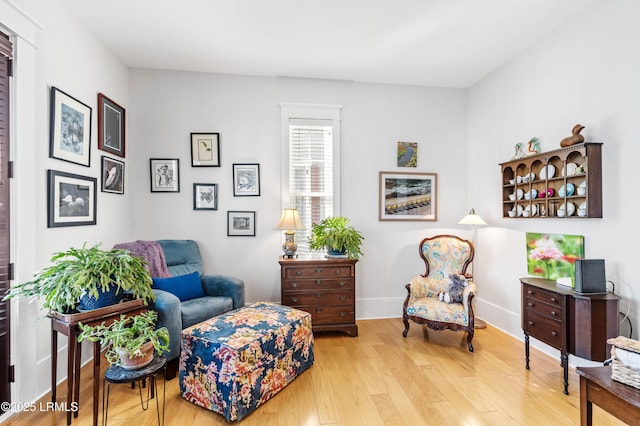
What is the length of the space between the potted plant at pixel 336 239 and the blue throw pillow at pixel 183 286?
1217 mm

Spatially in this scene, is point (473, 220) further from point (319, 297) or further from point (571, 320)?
point (319, 297)

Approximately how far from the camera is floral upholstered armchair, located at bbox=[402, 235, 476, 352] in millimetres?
3025

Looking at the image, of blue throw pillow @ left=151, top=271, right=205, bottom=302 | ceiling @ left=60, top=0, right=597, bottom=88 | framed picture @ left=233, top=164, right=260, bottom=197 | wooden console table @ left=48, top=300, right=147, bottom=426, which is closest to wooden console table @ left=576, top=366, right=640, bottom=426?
wooden console table @ left=48, top=300, right=147, bottom=426

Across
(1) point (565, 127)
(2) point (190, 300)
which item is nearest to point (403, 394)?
(2) point (190, 300)

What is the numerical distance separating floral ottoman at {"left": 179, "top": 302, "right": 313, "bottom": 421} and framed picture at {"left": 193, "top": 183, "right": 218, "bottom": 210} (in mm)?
1578

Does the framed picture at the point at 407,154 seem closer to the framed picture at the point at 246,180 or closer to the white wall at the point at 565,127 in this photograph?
the white wall at the point at 565,127

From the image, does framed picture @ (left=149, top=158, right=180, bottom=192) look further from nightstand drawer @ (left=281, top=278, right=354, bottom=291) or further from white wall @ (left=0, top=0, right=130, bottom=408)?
nightstand drawer @ (left=281, top=278, right=354, bottom=291)

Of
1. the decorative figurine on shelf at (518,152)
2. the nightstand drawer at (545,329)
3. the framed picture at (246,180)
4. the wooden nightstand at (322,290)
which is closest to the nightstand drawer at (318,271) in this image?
the wooden nightstand at (322,290)

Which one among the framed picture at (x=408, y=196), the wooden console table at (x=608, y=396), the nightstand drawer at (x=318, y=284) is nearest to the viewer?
the wooden console table at (x=608, y=396)

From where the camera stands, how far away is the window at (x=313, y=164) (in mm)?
3838

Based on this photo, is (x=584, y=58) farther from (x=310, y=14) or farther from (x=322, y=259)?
(x=322, y=259)

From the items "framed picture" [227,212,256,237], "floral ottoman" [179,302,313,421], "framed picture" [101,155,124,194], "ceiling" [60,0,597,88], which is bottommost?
"floral ottoman" [179,302,313,421]

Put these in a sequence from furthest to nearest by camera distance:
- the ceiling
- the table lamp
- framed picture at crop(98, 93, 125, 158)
→ the table lamp
framed picture at crop(98, 93, 125, 158)
the ceiling

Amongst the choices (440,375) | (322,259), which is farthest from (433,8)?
(440,375)
